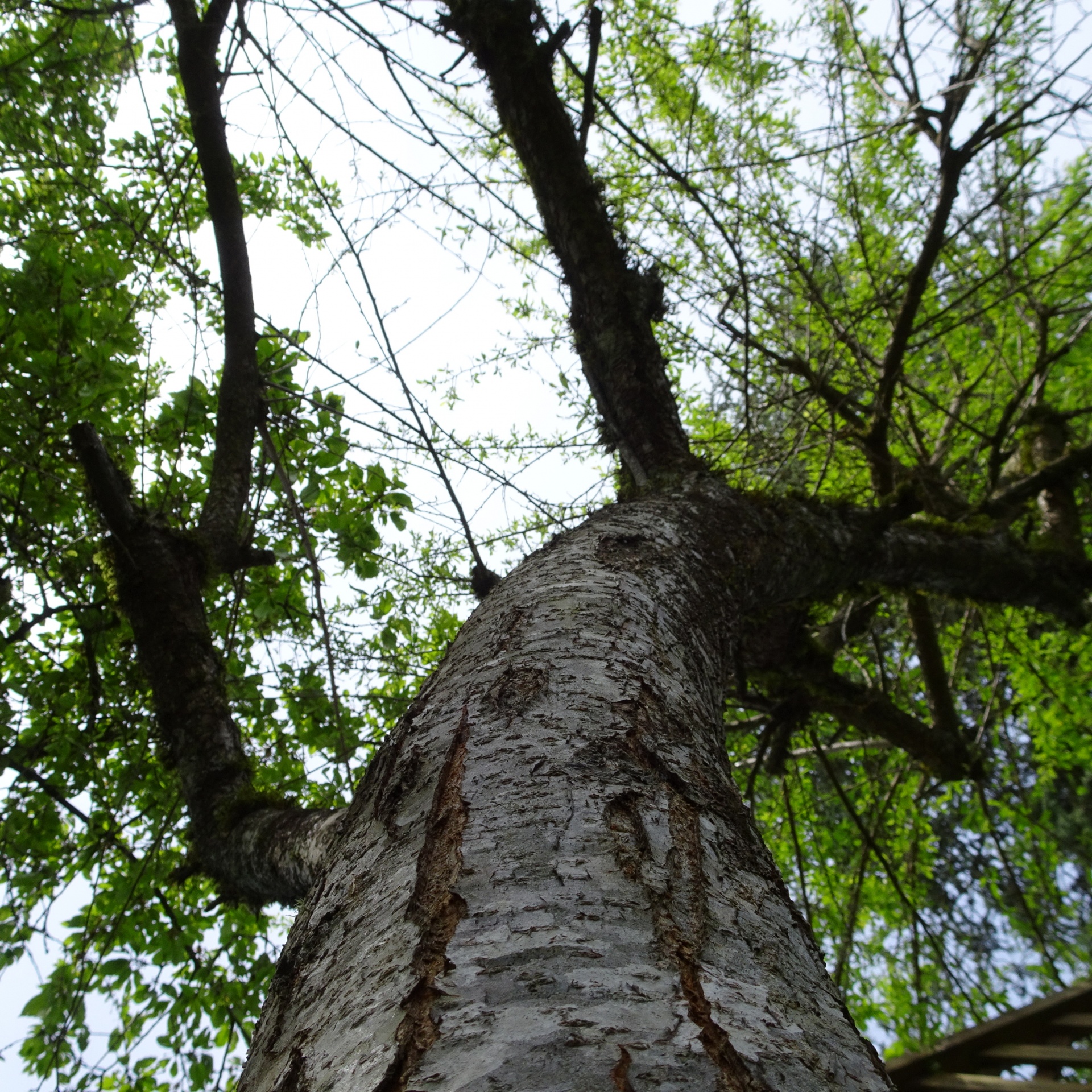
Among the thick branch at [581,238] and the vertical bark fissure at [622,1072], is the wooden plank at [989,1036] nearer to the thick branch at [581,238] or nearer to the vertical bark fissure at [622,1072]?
the thick branch at [581,238]

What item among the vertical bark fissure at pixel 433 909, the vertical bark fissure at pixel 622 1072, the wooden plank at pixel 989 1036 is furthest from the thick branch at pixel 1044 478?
the vertical bark fissure at pixel 622 1072

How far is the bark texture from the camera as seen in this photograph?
1.75 ft

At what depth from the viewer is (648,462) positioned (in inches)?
111

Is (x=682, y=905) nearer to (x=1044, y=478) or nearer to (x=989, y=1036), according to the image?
(x=989, y=1036)

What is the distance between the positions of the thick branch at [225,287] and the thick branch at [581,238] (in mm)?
1050

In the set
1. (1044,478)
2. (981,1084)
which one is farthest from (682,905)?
(1044,478)

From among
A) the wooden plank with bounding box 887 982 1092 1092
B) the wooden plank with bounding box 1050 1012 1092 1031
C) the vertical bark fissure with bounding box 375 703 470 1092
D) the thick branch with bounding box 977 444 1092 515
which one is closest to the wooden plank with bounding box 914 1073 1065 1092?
the wooden plank with bounding box 887 982 1092 1092

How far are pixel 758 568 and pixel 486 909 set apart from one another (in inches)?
72.0

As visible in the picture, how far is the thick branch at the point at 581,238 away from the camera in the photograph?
296cm

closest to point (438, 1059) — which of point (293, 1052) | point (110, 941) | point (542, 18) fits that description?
point (293, 1052)

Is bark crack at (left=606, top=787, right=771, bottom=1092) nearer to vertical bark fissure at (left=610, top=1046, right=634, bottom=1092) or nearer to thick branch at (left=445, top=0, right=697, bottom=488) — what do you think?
vertical bark fissure at (left=610, top=1046, right=634, bottom=1092)

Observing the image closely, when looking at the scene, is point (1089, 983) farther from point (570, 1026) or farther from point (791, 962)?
point (570, 1026)

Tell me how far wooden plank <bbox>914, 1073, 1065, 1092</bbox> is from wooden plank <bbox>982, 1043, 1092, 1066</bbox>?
0.23ft

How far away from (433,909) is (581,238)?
9.57 feet
